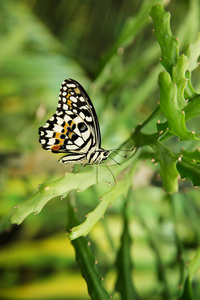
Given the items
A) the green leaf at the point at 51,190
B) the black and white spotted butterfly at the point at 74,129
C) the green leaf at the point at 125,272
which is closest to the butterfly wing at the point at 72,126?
the black and white spotted butterfly at the point at 74,129

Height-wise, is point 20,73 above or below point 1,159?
above

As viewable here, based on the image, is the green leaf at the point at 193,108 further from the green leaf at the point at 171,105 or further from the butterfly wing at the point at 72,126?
the butterfly wing at the point at 72,126

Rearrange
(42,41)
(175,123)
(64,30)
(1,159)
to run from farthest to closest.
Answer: (64,30) < (42,41) < (1,159) < (175,123)

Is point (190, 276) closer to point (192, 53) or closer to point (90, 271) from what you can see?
point (90, 271)

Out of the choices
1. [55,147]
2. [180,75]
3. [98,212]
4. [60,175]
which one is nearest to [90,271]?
[98,212]

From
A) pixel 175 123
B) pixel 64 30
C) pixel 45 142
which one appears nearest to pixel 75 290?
pixel 45 142

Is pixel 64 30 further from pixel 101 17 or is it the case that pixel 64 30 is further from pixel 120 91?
pixel 120 91
